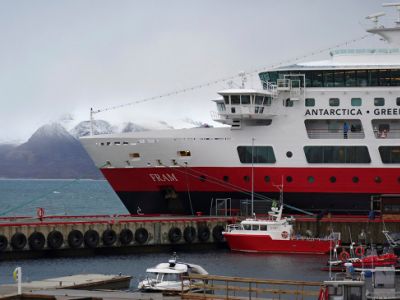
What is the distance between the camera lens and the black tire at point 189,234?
6041cm

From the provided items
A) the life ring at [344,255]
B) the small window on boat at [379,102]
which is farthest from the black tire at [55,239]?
the small window on boat at [379,102]

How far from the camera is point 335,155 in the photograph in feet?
208

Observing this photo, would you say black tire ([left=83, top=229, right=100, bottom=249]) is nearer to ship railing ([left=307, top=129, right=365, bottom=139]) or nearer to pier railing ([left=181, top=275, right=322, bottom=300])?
pier railing ([left=181, top=275, right=322, bottom=300])

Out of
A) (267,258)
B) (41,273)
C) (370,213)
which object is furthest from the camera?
(370,213)

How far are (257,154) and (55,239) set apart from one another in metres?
12.5

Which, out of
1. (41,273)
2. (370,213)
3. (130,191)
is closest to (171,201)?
(130,191)

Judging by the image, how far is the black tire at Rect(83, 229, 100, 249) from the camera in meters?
57.7

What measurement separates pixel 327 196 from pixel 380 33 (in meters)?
10.4

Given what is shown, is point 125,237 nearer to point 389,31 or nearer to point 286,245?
point 286,245

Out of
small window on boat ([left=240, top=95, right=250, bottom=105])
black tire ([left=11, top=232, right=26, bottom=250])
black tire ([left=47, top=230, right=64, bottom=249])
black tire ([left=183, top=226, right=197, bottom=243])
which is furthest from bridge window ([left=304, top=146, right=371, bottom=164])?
black tire ([left=11, top=232, right=26, bottom=250])

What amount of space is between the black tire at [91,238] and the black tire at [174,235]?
13.0ft

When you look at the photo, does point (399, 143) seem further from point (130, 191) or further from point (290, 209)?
point (130, 191)

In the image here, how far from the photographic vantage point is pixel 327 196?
63250mm

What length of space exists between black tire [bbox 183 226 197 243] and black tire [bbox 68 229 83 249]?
564 cm
